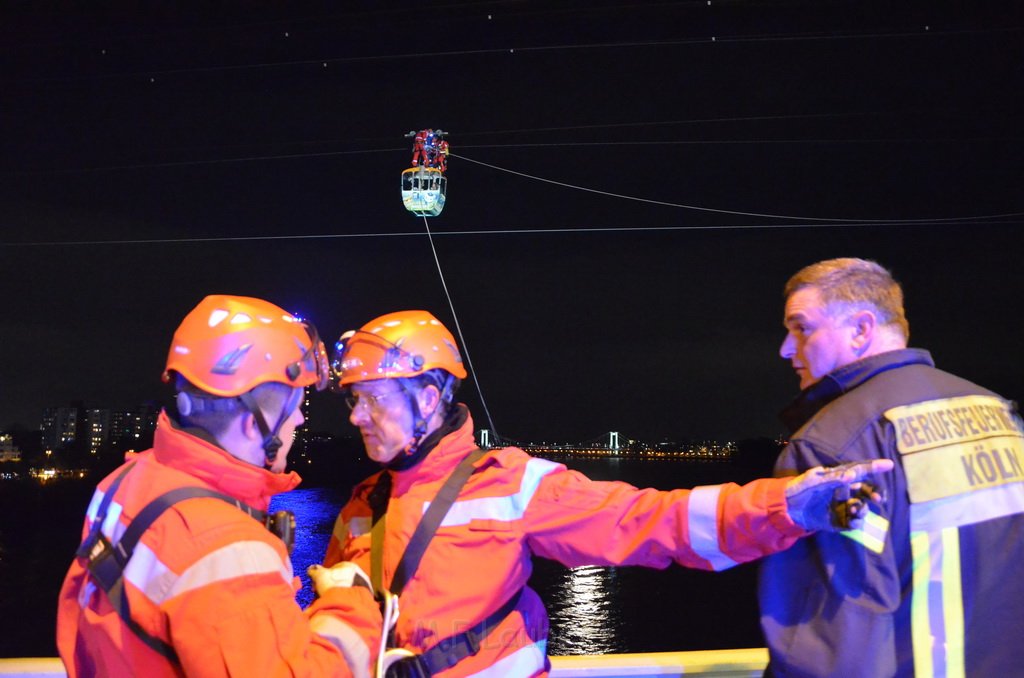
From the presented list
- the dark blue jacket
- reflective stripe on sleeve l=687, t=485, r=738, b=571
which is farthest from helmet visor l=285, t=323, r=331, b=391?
the dark blue jacket

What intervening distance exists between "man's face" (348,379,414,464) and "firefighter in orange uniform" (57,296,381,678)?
565 millimetres

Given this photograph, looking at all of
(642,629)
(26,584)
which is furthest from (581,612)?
(26,584)

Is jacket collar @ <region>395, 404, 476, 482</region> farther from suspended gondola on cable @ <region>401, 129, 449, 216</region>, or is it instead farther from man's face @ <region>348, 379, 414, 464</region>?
suspended gondola on cable @ <region>401, 129, 449, 216</region>

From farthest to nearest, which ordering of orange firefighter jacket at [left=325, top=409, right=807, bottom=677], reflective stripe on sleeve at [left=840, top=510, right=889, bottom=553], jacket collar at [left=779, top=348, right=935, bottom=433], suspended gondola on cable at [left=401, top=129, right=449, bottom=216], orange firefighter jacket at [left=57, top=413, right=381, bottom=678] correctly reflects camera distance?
suspended gondola on cable at [left=401, top=129, right=449, bottom=216] → orange firefighter jacket at [left=325, top=409, right=807, bottom=677] → jacket collar at [left=779, top=348, right=935, bottom=433] → reflective stripe on sleeve at [left=840, top=510, right=889, bottom=553] → orange firefighter jacket at [left=57, top=413, right=381, bottom=678]

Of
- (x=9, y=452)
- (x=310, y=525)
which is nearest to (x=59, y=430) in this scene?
(x=9, y=452)

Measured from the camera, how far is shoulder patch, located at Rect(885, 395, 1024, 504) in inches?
71.9

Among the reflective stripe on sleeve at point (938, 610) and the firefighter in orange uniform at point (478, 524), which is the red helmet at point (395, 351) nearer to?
the firefighter in orange uniform at point (478, 524)

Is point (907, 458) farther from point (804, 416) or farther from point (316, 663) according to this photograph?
point (316, 663)

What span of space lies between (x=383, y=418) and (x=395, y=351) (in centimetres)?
23

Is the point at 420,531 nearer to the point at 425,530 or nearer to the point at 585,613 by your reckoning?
the point at 425,530

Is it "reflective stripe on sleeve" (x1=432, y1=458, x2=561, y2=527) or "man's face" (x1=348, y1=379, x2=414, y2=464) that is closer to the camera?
"reflective stripe on sleeve" (x1=432, y1=458, x2=561, y2=527)

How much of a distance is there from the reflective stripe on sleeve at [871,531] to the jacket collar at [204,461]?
1.41 metres

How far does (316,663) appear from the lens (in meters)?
1.60

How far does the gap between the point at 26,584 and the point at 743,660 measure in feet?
181
